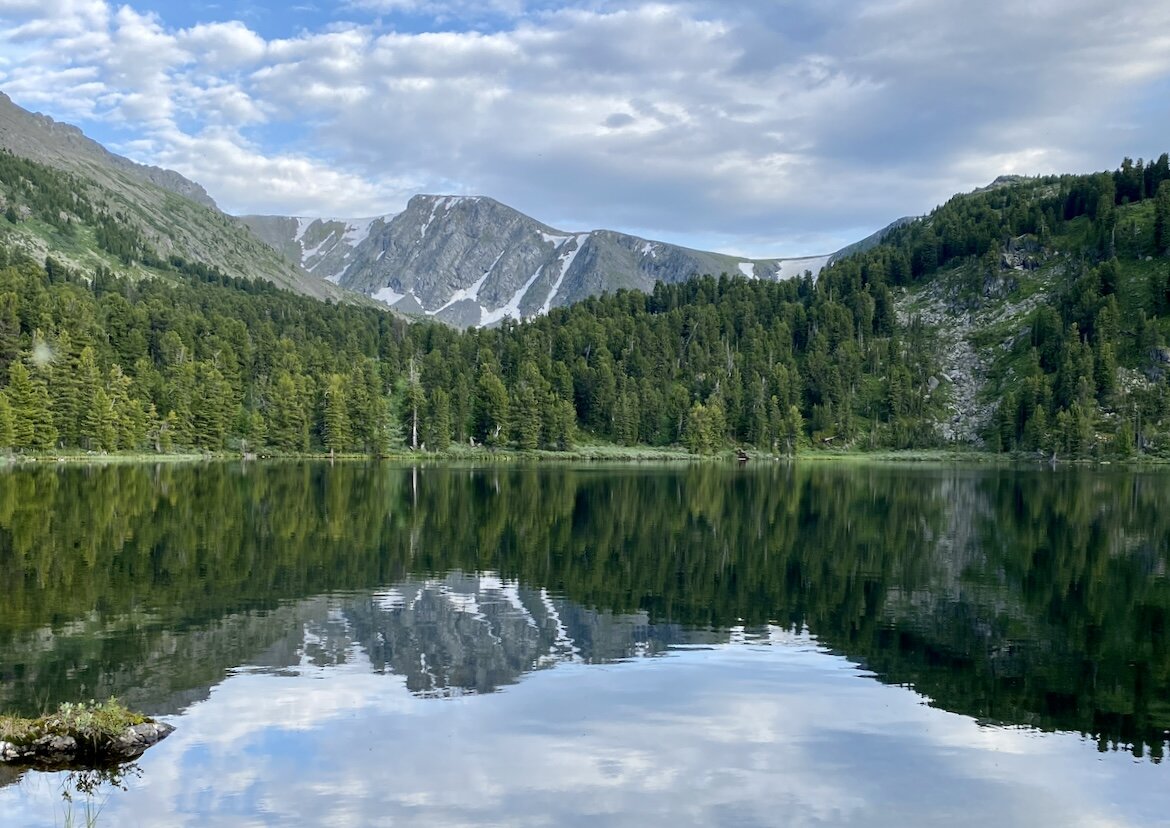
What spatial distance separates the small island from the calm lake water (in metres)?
0.65

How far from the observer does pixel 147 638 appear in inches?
1102

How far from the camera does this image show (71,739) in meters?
18.2

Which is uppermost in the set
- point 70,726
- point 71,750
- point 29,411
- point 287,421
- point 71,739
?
point 29,411

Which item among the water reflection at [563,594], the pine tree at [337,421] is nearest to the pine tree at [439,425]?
the pine tree at [337,421]

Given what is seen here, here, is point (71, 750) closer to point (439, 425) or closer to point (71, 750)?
point (71, 750)

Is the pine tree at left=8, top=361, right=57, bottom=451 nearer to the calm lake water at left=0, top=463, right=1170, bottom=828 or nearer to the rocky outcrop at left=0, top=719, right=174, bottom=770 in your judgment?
the calm lake water at left=0, top=463, right=1170, bottom=828

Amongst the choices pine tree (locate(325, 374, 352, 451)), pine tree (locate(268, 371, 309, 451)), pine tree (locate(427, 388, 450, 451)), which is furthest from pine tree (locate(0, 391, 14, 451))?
pine tree (locate(427, 388, 450, 451))

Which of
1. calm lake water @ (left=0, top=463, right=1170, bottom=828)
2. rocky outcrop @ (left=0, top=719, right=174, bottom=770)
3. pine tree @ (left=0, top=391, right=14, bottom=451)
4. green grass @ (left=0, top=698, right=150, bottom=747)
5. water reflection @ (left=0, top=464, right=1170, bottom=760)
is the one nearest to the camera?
calm lake water @ (left=0, top=463, right=1170, bottom=828)

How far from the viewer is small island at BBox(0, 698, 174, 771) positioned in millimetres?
17859

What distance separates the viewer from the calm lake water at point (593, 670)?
17.1 metres

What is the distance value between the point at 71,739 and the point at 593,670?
13370 mm

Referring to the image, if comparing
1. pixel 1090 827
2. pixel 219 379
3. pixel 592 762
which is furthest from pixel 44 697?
pixel 219 379

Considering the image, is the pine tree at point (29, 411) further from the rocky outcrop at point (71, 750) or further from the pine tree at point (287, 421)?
the rocky outcrop at point (71, 750)

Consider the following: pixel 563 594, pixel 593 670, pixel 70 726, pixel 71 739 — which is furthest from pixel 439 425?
pixel 71 739
